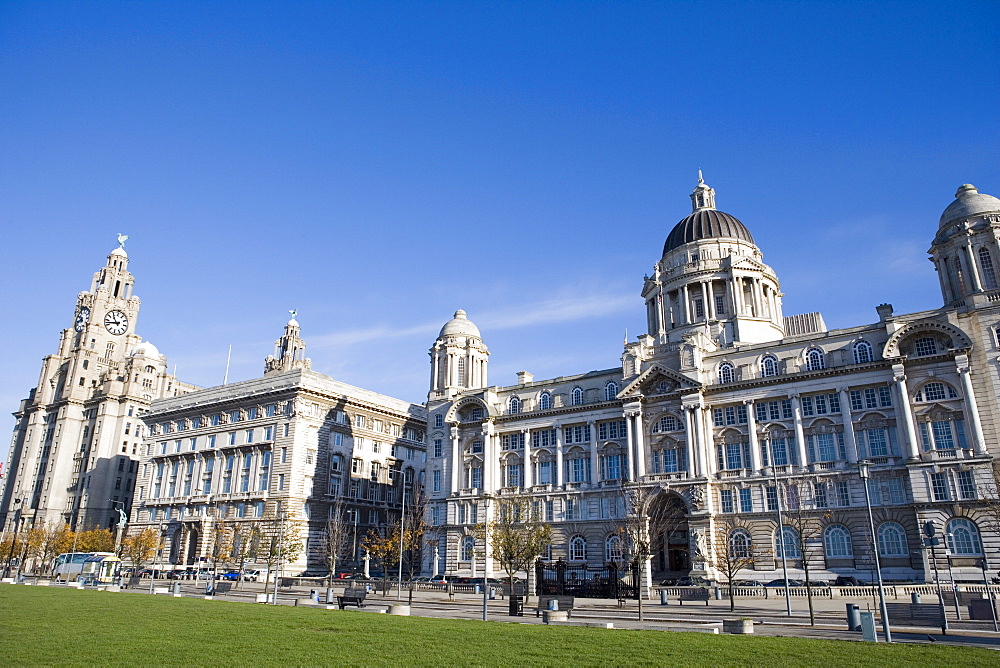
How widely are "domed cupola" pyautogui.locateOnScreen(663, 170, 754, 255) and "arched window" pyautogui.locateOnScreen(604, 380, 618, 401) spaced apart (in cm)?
2675

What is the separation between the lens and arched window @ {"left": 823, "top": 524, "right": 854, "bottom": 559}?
60.5 m

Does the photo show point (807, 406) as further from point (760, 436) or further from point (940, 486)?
point (940, 486)

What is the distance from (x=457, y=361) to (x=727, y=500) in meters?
37.5

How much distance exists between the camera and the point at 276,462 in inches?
3499

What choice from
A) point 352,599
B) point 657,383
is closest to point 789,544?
point 657,383

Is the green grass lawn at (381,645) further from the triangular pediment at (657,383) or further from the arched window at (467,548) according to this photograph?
the arched window at (467,548)

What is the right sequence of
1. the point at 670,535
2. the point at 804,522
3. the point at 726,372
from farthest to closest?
1. the point at 726,372
2. the point at 670,535
3. the point at 804,522

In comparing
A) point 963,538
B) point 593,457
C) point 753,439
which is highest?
point 753,439

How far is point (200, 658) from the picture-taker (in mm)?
19109

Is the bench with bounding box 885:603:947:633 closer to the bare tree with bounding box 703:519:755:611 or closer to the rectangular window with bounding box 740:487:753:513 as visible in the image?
the bare tree with bounding box 703:519:755:611

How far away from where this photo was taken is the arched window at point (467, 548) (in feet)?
258

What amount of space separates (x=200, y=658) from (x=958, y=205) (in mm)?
70241

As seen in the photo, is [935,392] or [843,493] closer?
[935,392]

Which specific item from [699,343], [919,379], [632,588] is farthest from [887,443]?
[632,588]
